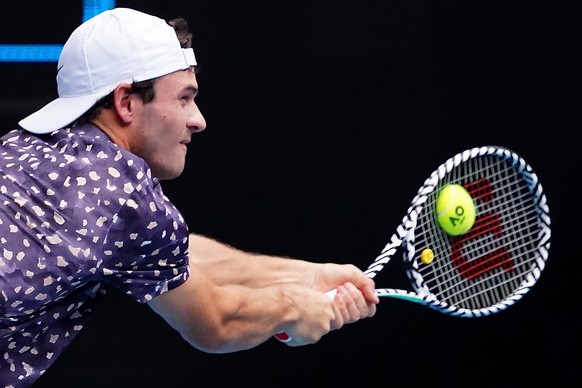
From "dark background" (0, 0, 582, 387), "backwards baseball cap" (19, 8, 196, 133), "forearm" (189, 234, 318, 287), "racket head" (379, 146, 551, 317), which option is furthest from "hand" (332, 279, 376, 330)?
"dark background" (0, 0, 582, 387)

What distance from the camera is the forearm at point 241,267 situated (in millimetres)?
3273

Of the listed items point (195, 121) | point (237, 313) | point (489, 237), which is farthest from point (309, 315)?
point (489, 237)

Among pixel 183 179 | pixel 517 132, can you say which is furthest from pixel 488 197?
pixel 183 179

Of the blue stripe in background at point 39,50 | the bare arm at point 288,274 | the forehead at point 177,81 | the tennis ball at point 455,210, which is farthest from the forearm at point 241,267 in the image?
the blue stripe in background at point 39,50

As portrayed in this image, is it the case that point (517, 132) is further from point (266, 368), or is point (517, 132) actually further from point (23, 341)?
point (23, 341)

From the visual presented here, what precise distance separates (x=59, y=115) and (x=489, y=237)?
4.75 feet

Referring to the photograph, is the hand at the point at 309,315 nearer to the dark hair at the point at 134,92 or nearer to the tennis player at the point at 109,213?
the tennis player at the point at 109,213

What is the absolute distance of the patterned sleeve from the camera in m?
2.56

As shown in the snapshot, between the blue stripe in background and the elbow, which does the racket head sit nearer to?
the elbow

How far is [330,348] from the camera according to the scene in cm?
423

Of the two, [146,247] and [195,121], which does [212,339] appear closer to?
[146,247]

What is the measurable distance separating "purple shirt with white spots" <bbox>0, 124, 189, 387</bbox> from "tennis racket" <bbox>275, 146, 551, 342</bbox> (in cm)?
95

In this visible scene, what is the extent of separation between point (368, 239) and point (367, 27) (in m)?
0.64

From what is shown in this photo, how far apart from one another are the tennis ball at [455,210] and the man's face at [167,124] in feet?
3.03
